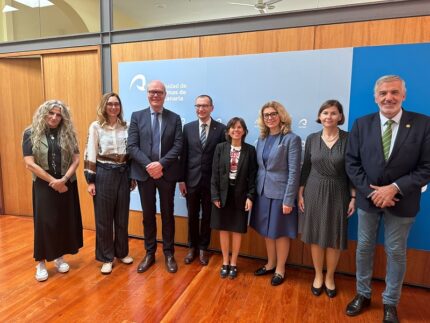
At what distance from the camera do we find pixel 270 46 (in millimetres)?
2896

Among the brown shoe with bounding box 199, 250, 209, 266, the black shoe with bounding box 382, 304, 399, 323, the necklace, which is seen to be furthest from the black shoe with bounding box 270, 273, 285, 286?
the necklace

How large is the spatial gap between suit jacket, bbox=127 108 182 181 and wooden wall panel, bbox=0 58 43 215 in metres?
2.42

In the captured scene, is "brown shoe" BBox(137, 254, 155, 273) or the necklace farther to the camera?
"brown shoe" BBox(137, 254, 155, 273)

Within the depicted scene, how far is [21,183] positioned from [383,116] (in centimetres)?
465

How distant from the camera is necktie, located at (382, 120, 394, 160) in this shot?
6.60ft

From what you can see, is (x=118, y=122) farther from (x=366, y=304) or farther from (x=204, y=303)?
(x=366, y=304)

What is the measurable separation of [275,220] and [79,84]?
9.36ft

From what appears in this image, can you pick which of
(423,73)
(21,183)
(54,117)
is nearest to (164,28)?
(54,117)

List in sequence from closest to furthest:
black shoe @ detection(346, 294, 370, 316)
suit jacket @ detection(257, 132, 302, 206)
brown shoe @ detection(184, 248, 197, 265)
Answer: black shoe @ detection(346, 294, 370, 316) < suit jacket @ detection(257, 132, 302, 206) < brown shoe @ detection(184, 248, 197, 265)

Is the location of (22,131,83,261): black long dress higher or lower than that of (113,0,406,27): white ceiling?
lower

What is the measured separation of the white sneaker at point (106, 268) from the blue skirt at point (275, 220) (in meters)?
1.48

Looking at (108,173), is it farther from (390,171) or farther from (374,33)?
(374,33)

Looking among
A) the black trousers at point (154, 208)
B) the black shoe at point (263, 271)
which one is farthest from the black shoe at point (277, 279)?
the black trousers at point (154, 208)

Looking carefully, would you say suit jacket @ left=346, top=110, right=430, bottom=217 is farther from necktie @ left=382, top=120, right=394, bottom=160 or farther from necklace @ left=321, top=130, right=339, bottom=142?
necklace @ left=321, top=130, right=339, bottom=142
